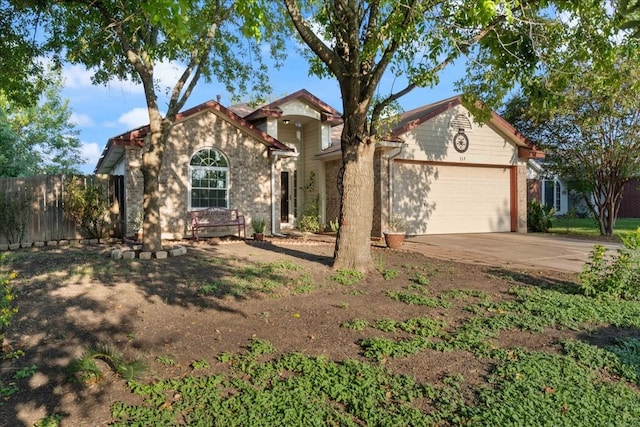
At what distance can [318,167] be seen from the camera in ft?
55.0

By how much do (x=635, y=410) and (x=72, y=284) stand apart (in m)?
6.86

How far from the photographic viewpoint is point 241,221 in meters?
13.9

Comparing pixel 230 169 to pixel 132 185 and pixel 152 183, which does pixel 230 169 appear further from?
pixel 152 183

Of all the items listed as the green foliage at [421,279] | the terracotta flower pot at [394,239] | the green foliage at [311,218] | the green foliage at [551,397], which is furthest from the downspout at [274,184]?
the green foliage at [551,397]

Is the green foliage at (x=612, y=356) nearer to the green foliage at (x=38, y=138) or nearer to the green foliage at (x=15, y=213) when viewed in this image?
the green foliage at (x=15, y=213)

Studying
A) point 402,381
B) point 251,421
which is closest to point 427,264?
point 402,381

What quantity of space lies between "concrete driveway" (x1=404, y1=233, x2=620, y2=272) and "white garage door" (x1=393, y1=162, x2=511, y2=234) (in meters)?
0.77

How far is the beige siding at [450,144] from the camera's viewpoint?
14633mm

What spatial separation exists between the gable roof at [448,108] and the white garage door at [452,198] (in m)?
1.08

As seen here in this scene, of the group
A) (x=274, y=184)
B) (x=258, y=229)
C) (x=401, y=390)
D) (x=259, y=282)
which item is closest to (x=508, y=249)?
(x=258, y=229)

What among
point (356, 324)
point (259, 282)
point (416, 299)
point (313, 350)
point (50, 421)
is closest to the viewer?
point (50, 421)

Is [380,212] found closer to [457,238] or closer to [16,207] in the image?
[457,238]

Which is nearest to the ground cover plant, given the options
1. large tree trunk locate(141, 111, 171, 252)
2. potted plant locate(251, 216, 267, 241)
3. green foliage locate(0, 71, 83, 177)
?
large tree trunk locate(141, 111, 171, 252)

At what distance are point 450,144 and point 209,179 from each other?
8522 mm
